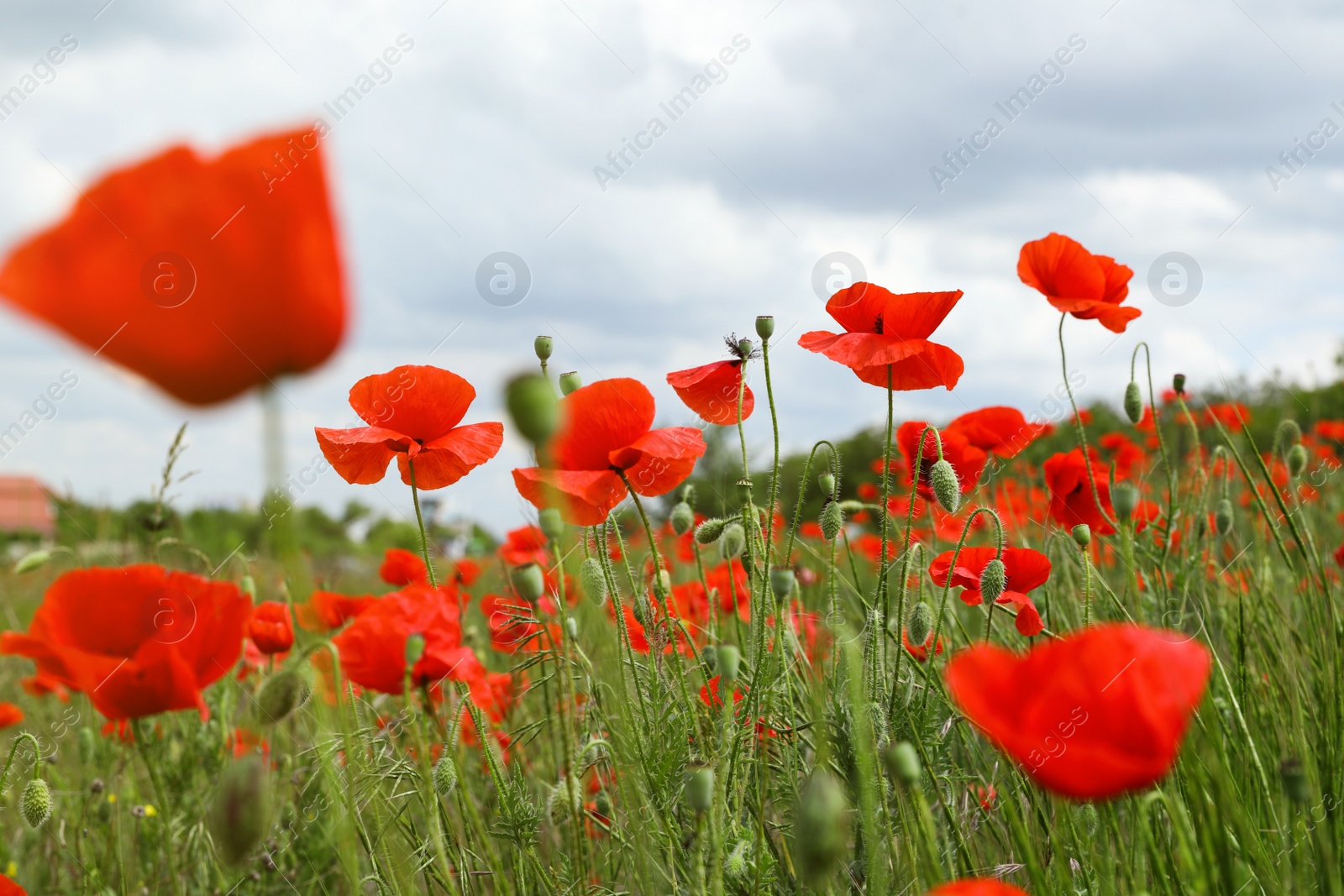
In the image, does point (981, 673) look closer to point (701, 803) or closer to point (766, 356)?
point (701, 803)

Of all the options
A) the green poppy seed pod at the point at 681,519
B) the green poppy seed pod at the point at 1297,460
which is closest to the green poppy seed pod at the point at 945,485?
the green poppy seed pod at the point at 681,519

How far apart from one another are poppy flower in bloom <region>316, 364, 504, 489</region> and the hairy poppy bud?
0.57m

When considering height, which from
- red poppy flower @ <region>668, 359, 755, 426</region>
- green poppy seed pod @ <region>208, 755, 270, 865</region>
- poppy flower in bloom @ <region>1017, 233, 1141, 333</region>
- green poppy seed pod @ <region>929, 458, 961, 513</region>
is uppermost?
poppy flower in bloom @ <region>1017, 233, 1141, 333</region>

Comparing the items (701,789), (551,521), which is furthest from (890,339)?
(701,789)

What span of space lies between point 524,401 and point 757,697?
2.59 feet

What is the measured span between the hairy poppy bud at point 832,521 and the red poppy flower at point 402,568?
3.40 feet

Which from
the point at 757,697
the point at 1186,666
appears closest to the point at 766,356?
the point at 757,697

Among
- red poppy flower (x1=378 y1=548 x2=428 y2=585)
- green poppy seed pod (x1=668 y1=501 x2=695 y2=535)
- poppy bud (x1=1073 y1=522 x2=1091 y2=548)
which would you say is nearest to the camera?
poppy bud (x1=1073 y1=522 x2=1091 y2=548)

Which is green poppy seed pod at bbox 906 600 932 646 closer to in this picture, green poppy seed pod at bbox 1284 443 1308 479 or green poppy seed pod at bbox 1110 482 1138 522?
green poppy seed pod at bbox 1110 482 1138 522

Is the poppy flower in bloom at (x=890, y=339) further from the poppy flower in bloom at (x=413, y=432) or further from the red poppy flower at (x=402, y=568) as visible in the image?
the red poppy flower at (x=402, y=568)

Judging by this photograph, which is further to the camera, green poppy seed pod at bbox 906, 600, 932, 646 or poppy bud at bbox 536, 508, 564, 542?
green poppy seed pod at bbox 906, 600, 932, 646

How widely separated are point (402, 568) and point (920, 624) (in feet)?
4.96

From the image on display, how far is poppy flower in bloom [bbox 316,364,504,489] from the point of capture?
59.6 inches

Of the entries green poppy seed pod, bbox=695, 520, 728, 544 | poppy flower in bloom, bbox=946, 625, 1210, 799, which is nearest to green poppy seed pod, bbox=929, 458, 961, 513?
green poppy seed pod, bbox=695, 520, 728, 544
